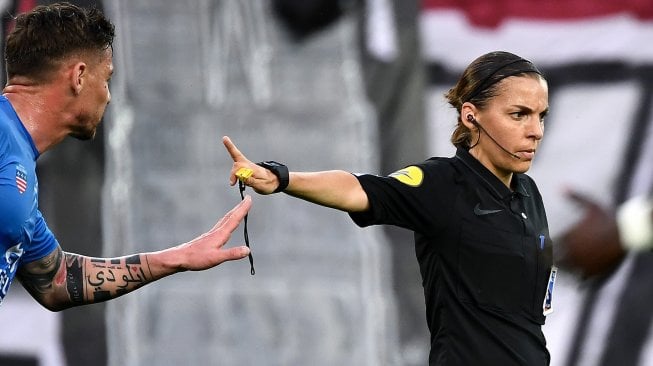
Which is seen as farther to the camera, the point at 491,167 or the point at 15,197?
the point at 491,167

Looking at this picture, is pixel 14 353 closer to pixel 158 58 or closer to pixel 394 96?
pixel 158 58

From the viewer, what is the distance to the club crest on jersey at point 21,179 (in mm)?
3293

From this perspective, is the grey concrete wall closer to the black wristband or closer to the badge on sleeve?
the badge on sleeve

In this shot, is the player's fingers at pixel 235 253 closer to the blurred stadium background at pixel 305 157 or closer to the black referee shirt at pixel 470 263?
the black referee shirt at pixel 470 263

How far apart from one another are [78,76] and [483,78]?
1345mm

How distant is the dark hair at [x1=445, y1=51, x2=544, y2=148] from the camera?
12.0 ft

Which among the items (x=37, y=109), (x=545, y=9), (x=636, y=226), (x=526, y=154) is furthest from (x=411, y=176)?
(x=545, y=9)

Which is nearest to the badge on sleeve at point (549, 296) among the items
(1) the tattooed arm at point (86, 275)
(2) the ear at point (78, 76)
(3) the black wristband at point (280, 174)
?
(3) the black wristband at point (280, 174)

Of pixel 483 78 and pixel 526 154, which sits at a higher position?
pixel 483 78

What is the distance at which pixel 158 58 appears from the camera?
5887mm

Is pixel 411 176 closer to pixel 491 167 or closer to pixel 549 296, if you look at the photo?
pixel 491 167

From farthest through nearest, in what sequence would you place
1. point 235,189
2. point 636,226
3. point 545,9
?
point 545,9 → point 235,189 → point 636,226

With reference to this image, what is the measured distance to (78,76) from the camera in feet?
11.6

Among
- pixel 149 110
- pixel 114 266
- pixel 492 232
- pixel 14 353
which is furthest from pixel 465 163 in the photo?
pixel 14 353
